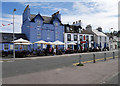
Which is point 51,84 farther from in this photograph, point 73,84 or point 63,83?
point 73,84

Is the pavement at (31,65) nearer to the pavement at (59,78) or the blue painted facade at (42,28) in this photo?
the pavement at (59,78)

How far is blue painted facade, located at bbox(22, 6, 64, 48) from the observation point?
26781 mm

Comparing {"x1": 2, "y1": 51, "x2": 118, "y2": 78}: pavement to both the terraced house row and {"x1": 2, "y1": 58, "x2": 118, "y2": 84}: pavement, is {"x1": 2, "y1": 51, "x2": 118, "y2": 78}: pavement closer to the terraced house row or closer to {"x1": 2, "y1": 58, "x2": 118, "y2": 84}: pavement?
{"x1": 2, "y1": 58, "x2": 118, "y2": 84}: pavement

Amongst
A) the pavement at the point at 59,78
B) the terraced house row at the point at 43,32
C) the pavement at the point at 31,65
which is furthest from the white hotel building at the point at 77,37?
the pavement at the point at 59,78

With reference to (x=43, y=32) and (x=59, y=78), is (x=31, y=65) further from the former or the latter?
(x=43, y=32)

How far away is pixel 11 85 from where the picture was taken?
543cm

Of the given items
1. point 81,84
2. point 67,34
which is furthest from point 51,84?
point 67,34

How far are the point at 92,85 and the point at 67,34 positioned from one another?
A: 88.4 feet

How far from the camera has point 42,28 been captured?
2794 centimetres

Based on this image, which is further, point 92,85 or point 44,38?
point 44,38

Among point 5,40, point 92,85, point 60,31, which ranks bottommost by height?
point 92,85

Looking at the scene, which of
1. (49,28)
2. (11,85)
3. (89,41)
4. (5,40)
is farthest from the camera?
(89,41)

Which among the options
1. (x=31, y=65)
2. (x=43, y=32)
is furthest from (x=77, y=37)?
(x=31, y=65)

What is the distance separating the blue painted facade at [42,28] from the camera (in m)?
26.8
